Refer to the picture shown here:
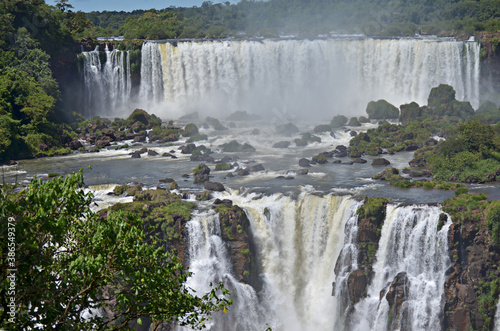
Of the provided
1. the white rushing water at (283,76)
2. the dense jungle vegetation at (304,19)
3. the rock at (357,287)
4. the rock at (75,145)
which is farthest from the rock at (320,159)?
the dense jungle vegetation at (304,19)

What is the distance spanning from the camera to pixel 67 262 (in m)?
12.1

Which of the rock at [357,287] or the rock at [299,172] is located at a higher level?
the rock at [299,172]

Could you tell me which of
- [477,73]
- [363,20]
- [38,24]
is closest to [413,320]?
[477,73]

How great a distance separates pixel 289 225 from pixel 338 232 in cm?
232

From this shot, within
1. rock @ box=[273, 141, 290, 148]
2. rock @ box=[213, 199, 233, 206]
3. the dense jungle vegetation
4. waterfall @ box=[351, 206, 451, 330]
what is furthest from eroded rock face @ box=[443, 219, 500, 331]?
the dense jungle vegetation

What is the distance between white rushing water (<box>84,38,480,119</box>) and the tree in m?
45.0

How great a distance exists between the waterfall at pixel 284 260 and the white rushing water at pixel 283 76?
27.4 metres

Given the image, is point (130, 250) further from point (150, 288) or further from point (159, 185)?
point (159, 185)

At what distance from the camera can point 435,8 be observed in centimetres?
9094

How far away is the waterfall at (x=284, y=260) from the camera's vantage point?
28578 millimetres

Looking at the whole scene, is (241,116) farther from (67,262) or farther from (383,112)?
(67,262)

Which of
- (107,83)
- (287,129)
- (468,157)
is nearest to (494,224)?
(468,157)

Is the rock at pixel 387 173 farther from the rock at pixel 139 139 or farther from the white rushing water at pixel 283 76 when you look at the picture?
the white rushing water at pixel 283 76

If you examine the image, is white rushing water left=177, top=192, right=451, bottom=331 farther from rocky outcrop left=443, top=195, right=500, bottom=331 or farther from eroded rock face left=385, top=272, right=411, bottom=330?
rocky outcrop left=443, top=195, right=500, bottom=331
